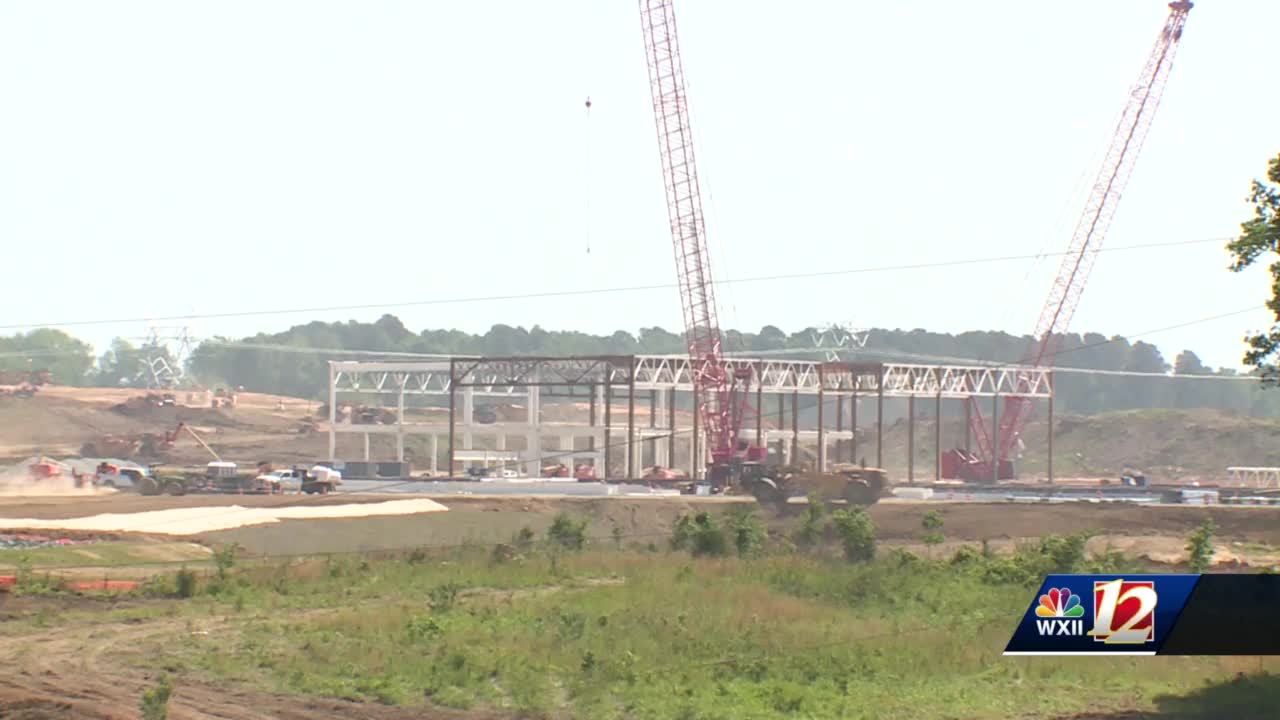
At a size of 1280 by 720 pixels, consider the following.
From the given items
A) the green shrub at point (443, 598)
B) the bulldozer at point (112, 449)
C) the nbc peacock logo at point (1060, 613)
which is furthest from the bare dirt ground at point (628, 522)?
the bulldozer at point (112, 449)

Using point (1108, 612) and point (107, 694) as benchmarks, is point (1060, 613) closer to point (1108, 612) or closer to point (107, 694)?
point (1108, 612)

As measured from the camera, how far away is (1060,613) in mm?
23078

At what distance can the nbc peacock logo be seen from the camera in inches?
897

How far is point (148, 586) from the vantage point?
37.1 metres

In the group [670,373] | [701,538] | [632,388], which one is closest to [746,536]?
[701,538]

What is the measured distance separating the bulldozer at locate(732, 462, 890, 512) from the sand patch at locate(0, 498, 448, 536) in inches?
739

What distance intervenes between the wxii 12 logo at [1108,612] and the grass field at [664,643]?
6.07ft

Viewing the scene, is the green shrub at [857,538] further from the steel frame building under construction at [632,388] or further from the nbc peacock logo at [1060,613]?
the steel frame building under construction at [632,388]

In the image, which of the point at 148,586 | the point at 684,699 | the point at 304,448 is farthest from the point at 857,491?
the point at 304,448

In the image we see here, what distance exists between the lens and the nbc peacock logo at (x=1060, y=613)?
22.8m

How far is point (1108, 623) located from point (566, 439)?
110m

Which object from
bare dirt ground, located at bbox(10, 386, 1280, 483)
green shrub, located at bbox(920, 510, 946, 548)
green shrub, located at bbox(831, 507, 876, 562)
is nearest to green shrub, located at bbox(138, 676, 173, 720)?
green shrub, located at bbox(831, 507, 876, 562)

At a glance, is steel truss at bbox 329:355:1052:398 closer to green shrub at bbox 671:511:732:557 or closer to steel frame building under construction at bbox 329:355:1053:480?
steel frame building under construction at bbox 329:355:1053:480

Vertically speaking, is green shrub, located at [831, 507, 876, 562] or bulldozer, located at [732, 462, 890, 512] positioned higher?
green shrub, located at [831, 507, 876, 562]
